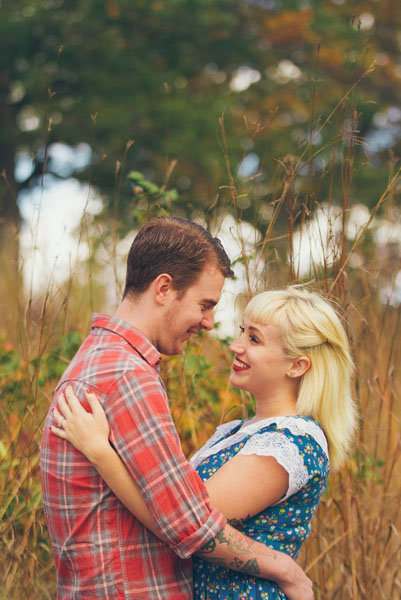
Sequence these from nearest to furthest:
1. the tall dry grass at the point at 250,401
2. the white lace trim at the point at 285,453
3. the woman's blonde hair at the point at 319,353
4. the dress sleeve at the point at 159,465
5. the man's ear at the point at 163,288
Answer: the dress sleeve at the point at 159,465
the white lace trim at the point at 285,453
the man's ear at the point at 163,288
the woman's blonde hair at the point at 319,353
the tall dry grass at the point at 250,401

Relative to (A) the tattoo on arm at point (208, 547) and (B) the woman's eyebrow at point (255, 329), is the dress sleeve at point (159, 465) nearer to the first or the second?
(A) the tattoo on arm at point (208, 547)

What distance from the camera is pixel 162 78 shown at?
471 inches

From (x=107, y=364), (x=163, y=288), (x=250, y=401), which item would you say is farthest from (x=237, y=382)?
(x=250, y=401)

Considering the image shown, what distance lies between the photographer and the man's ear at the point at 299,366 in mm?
2074

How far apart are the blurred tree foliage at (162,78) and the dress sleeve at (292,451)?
924cm

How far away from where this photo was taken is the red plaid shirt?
1.63m

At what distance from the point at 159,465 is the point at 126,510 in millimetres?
164

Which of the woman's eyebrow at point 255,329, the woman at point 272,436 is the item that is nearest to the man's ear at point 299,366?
the woman at point 272,436

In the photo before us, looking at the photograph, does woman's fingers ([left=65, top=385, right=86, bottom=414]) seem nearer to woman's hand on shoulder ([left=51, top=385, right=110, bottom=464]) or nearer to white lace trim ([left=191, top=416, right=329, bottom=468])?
woman's hand on shoulder ([left=51, top=385, right=110, bottom=464])

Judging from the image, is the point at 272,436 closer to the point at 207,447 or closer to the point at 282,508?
the point at 282,508

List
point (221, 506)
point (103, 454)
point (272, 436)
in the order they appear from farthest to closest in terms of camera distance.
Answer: point (272, 436), point (221, 506), point (103, 454)

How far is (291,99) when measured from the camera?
12.7m

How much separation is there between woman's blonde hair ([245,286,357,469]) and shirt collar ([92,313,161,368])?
41 cm

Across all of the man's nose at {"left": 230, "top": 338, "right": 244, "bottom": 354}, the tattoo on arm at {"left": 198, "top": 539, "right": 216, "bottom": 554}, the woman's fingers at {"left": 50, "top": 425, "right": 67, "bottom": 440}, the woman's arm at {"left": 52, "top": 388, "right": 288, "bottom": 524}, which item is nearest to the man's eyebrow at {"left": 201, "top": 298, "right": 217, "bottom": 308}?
the man's nose at {"left": 230, "top": 338, "right": 244, "bottom": 354}
